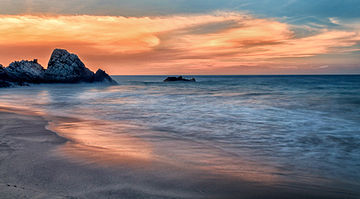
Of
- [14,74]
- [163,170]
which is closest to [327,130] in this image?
[163,170]

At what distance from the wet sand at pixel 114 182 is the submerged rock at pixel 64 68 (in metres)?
41.6

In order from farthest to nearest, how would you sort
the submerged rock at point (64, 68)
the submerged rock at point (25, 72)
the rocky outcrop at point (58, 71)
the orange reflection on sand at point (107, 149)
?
the submerged rock at point (64, 68), the rocky outcrop at point (58, 71), the submerged rock at point (25, 72), the orange reflection on sand at point (107, 149)

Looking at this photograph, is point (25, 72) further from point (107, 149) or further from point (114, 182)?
point (114, 182)

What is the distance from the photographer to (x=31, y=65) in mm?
38625

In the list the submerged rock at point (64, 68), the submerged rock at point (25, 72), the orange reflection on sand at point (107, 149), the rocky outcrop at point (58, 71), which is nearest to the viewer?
the orange reflection on sand at point (107, 149)

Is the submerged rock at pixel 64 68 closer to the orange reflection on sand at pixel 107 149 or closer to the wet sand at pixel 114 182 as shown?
the orange reflection on sand at pixel 107 149

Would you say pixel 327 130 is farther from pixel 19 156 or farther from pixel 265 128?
pixel 19 156

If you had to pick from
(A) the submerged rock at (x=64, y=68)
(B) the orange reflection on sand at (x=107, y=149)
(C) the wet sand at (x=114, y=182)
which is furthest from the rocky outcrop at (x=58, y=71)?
(C) the wet sand at (x=114, y=182)

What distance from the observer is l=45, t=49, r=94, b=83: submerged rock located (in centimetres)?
4059

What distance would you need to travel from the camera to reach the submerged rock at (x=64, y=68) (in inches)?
1598

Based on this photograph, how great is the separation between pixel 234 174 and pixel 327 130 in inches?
202

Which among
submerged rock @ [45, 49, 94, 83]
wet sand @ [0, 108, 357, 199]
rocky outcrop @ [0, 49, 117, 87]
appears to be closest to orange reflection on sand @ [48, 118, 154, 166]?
wet sand @ [0, 108, 357, 199]

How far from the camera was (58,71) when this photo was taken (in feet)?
134

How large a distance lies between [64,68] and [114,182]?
4323 cm
